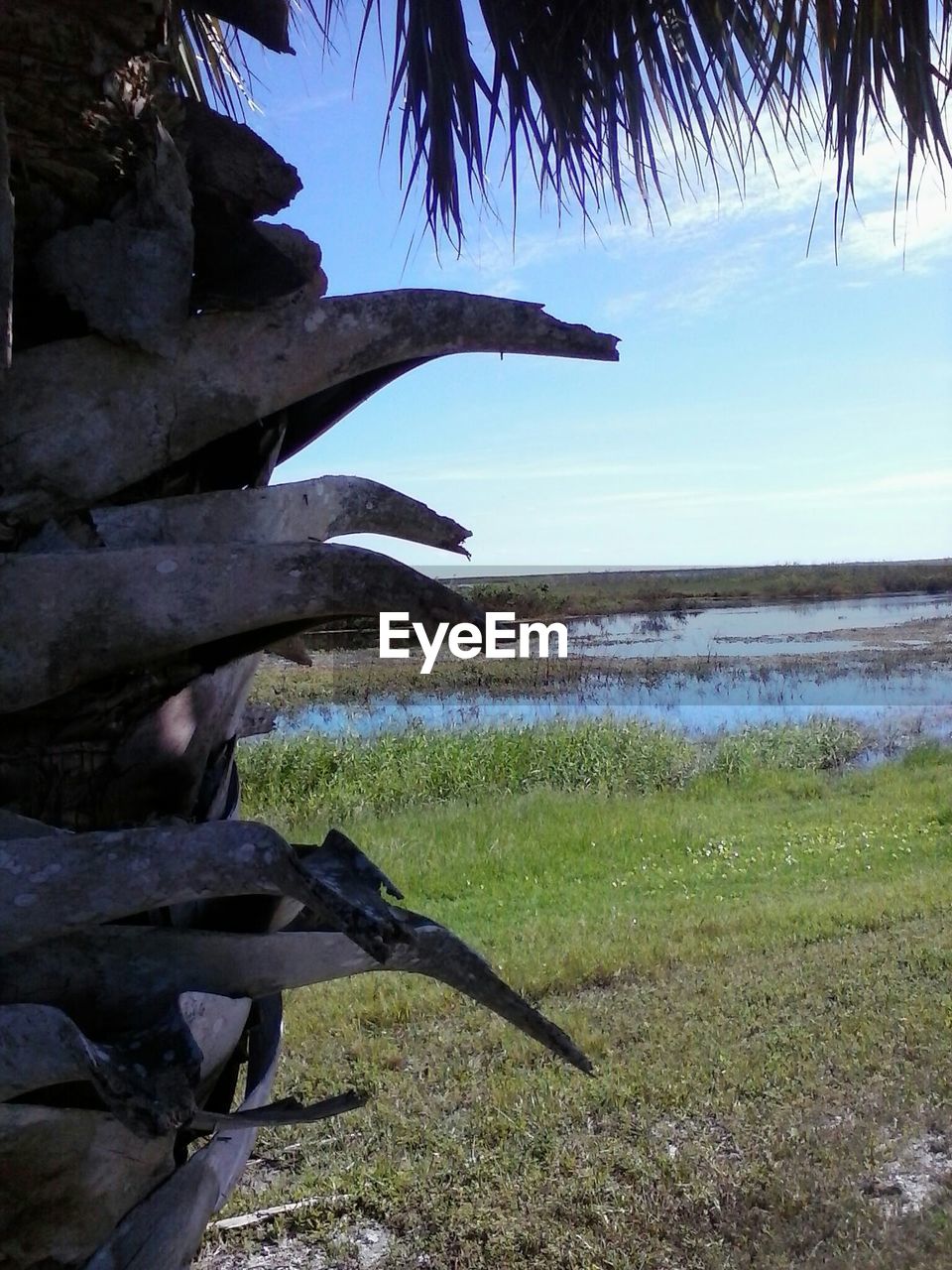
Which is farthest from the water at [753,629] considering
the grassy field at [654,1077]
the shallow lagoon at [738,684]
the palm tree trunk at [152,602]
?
the palm tree trunk at [152,602]

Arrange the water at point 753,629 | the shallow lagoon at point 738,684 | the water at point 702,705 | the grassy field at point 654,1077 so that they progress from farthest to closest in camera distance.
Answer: the water at point 753,629, the shallow lagoon at point 738,684, the water at point 702,705, the grassy field at point 654,1077

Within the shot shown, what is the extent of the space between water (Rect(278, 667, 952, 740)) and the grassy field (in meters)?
5.65

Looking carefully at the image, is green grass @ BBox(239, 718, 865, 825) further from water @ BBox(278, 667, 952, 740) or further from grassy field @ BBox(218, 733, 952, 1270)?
grassy field @ BBox(218, 733, 952, 1270)

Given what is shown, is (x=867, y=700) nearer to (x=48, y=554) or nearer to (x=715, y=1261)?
(x=715, y=1261)

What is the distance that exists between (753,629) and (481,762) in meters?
11.1

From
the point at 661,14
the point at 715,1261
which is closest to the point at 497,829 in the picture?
the point at 715,1261

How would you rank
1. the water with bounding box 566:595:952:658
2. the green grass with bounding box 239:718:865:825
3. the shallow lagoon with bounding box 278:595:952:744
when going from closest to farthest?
the green grass with bounding box 239:718:865:825
the shallow lagoon with bounding box 278:595:952:744
the water with bounding box 566:595:952:658

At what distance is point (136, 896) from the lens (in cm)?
128

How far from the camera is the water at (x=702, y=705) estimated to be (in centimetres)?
1255

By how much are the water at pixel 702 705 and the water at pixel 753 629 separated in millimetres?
1587

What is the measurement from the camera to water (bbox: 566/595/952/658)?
1827cm

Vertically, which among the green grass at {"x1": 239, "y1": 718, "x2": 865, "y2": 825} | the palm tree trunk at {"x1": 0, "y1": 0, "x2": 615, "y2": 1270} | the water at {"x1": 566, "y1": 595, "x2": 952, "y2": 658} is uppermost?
the palm tree trunk at {"x1": 0, "y1": 0, "x2": 615, "y2": 1270}

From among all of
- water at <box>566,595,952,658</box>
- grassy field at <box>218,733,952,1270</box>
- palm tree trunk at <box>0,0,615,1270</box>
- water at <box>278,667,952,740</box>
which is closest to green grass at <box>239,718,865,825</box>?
water at <box>278,667,952,740</box>

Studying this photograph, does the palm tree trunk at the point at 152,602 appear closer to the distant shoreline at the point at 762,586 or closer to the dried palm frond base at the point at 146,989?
the dried palm frond base at the point at 146,989
